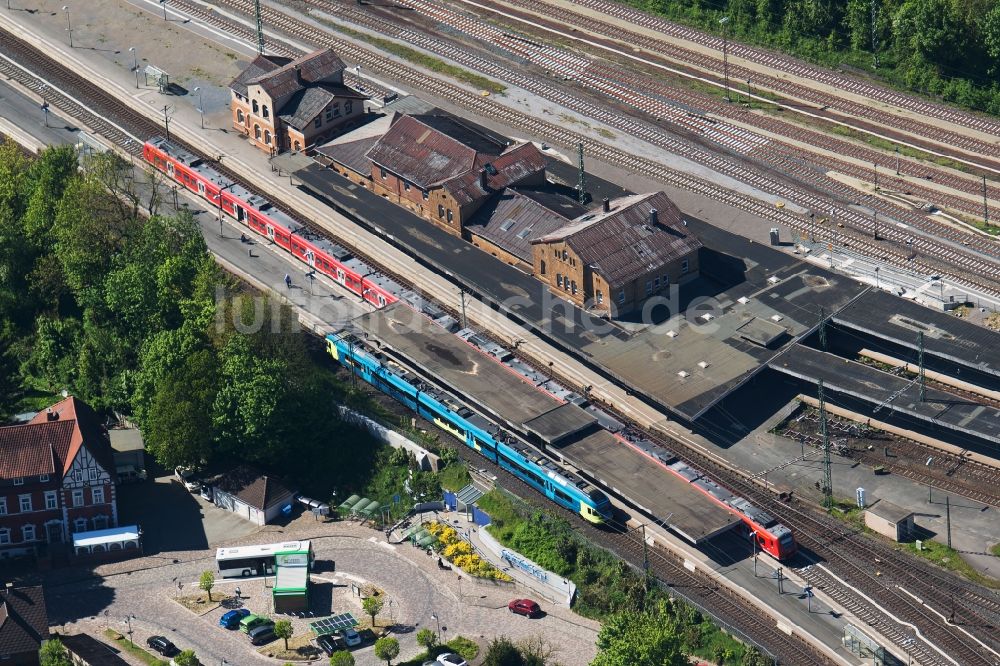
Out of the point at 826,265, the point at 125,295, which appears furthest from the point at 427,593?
the point at 826,265

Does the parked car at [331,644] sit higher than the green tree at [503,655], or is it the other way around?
the green tree at [503,655]

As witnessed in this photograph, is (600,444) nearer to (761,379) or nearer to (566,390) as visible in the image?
(566,390)

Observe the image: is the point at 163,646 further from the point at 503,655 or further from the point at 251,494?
the point at 503,655

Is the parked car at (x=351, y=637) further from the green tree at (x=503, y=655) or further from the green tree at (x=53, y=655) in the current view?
the green tree at (x=53, y=655)

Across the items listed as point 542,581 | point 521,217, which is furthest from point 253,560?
point 521,217

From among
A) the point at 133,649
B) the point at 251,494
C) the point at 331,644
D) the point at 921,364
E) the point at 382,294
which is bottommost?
the point at 133,649

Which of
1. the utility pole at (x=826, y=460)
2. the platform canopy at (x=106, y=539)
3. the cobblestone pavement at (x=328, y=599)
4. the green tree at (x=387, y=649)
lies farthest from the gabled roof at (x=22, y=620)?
the utility pole at (x=826, y=460)
